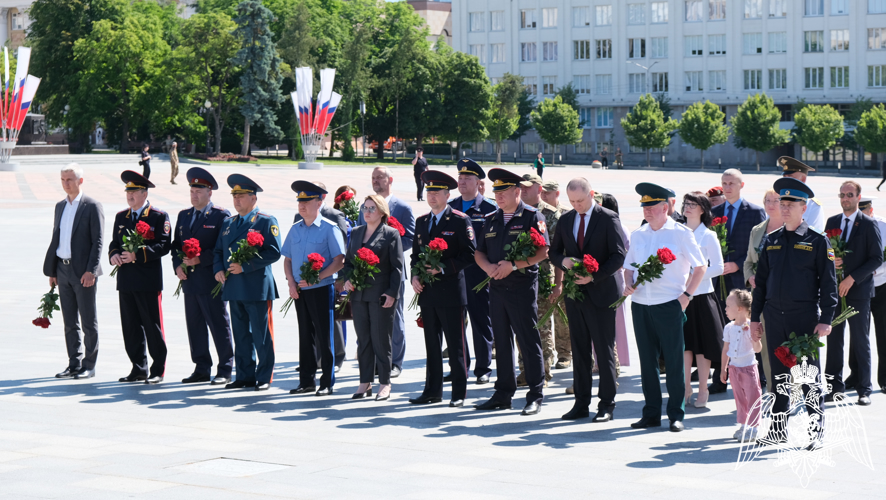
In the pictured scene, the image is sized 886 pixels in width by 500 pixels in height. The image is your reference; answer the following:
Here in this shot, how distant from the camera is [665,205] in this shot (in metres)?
8.08

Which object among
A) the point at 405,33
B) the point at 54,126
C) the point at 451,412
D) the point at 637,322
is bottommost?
the point at 451,412

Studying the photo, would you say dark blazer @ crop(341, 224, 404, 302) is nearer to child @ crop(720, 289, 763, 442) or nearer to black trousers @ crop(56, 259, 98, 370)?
black trousers @ crop(56, 259, 98, 370)

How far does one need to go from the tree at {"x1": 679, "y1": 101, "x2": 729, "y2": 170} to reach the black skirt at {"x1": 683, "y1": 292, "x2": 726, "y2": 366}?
2998 inches

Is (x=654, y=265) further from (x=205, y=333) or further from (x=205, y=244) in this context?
(x=205, y=333)

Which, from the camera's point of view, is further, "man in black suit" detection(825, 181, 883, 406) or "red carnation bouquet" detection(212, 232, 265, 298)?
"red carnation bouquet" detection(212, 232, 265, 298)

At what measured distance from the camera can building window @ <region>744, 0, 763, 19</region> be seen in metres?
91.8

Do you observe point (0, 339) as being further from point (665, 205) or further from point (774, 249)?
point (774, 249)

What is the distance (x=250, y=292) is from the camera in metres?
9.88

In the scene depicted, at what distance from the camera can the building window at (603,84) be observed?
99.1 metres

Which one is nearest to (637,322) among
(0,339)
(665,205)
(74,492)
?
(665,205)

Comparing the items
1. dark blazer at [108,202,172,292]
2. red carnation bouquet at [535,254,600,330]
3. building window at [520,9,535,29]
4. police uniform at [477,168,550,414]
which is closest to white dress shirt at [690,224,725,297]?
red carnation bouquet at [535,254,600,330]

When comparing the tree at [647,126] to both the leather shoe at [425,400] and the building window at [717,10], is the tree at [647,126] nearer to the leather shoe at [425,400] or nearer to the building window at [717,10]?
the building window at [717,10]

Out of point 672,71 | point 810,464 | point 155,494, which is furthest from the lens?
point 672,71

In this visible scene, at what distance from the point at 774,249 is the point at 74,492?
4952mm
